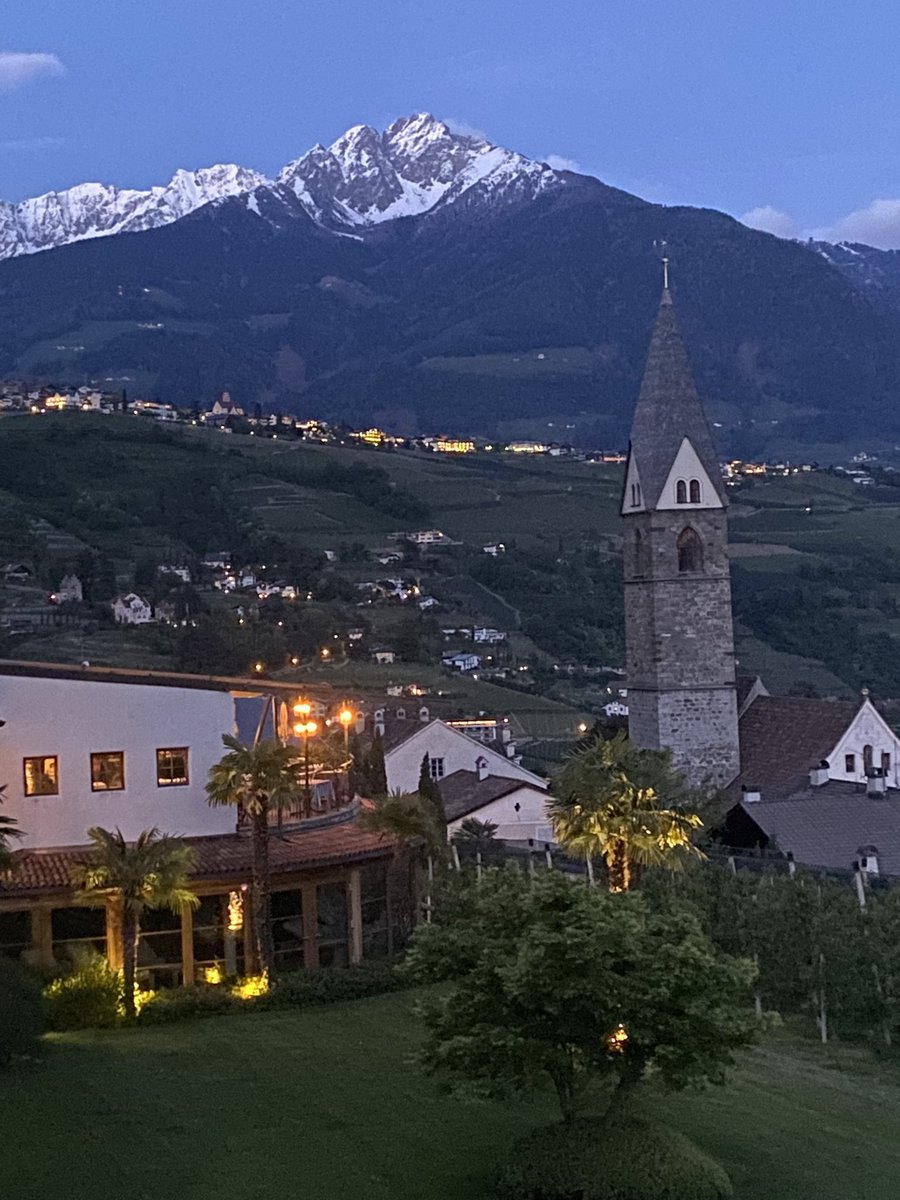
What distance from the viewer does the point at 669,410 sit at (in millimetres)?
63625

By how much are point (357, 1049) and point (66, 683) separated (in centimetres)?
946

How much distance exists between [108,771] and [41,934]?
3.61m

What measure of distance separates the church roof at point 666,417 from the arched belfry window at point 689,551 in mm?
1577

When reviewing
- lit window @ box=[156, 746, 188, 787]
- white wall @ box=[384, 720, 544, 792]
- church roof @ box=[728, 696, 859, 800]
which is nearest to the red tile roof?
lit window @ box=[156, 746, 188, 787]

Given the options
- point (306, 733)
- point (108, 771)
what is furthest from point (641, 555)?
point (108, 771)

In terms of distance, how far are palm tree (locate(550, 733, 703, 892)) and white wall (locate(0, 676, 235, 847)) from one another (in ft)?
22.2

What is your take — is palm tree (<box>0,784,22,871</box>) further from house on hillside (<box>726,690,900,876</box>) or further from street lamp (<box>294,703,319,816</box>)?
house on hillside (<box>726,690,900,876</box>)

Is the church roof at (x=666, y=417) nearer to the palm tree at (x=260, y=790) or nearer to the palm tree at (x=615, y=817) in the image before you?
the palm tree at (x=615, y=817)

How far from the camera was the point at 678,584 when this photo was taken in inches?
2461

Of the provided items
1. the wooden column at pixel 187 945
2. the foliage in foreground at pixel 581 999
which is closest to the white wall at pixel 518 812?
the wooden column at pixel 187 945

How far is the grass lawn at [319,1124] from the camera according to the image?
1844 centimetres

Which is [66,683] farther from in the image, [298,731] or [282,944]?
[298,731]

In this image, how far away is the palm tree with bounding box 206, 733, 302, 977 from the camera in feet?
98.7

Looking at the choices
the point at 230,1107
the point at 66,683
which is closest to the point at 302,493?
the point at 66,683
